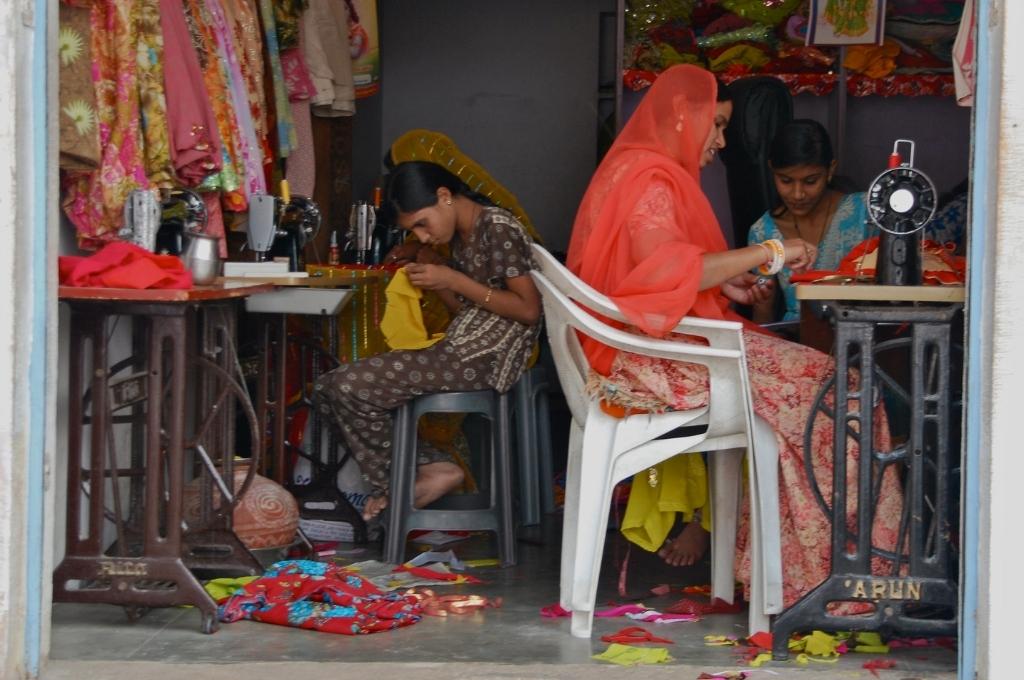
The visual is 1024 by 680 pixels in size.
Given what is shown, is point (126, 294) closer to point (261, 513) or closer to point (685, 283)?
point (261, 513)

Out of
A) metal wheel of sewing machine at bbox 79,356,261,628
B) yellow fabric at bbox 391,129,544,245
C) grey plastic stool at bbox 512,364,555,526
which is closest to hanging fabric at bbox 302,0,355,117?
yellow fabric at bbox 391,129,544,245

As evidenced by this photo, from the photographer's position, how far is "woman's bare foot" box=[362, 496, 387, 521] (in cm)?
482

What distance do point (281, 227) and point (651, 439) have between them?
68.8 inches

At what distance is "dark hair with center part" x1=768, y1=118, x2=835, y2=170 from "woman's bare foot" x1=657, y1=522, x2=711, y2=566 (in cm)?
129

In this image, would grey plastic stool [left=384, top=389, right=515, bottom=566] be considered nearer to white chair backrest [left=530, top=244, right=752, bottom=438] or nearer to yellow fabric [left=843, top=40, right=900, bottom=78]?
white chair backrest [left=530, top=244, right=752, bottom=438]

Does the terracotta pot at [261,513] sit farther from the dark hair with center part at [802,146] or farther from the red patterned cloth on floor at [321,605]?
the dark hair with center part at [802,146]

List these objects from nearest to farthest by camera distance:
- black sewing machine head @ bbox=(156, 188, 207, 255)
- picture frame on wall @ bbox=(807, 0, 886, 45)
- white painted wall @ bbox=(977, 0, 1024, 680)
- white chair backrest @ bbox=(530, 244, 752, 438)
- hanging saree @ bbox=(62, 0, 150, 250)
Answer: white painted wall @ bbox=(977, 0, 1024, 680) < white chair backrest @ bbox=(530, 244, 752, 438) < hanging saree @ bbox=(62, 0, 150, 250) < black sewing machine head @ bbox=(156, 188, 207, 255) < picture frame on wall @ bbox=(807, 0, 886, 45)

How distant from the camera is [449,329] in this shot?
4.76 meters

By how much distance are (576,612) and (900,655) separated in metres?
0.84

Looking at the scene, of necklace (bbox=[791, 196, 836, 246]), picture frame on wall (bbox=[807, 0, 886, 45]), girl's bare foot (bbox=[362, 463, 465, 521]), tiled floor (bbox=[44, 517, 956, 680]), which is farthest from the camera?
picture frame on wall (bbox=[807, 0, 886, 45])

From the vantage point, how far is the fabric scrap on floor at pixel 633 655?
11.3 ft

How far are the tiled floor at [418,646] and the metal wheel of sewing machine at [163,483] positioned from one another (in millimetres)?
98

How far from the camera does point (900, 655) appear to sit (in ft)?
11.5

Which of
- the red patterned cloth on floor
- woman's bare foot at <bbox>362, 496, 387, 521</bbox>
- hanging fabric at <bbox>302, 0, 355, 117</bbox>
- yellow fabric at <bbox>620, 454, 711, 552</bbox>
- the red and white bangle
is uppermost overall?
hanging fabric at <bbox>302, 0, 355, 117</bbox>
